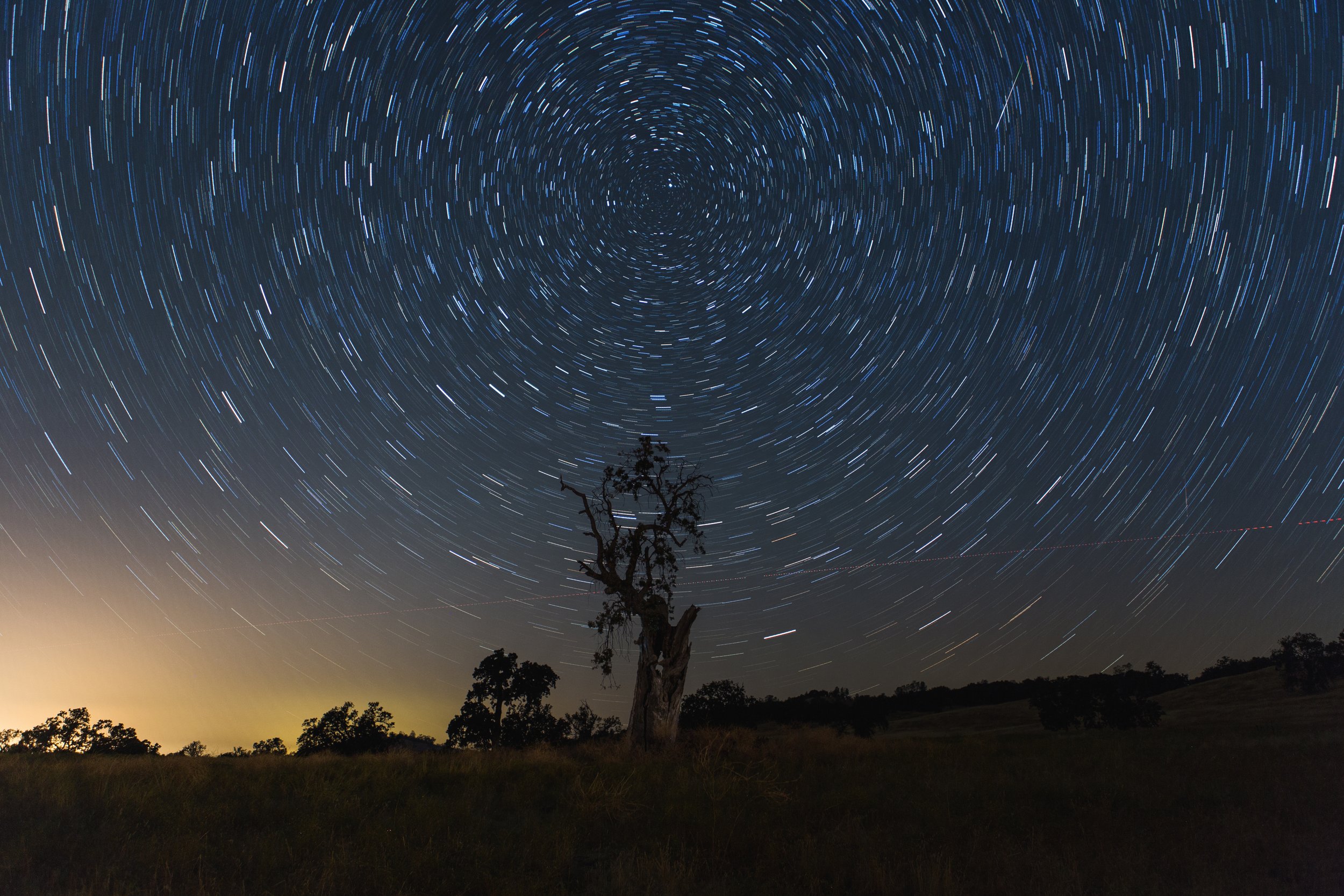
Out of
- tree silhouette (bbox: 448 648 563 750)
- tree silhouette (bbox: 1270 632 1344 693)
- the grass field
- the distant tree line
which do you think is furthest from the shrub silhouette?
tree silhouette (bbox: 1270 632 1344 693)

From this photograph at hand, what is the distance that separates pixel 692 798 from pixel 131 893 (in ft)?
21.2

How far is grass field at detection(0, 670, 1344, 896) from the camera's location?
250 inches

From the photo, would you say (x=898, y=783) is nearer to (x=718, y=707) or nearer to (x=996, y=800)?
(x=996, y=800)

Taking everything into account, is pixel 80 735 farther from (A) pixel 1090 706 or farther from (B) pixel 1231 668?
(B) pixel 1231 668

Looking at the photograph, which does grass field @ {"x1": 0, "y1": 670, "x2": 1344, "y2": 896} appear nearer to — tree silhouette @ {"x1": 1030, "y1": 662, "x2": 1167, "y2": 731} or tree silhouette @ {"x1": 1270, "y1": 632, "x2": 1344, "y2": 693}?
tree silhouette @ {"x1": 1030, "y1": 662, "x2": 1167, "y2": 731}

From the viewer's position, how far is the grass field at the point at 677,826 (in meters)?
6.35

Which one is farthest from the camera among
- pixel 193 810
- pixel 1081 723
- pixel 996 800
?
pixel 1081 723

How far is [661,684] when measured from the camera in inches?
743

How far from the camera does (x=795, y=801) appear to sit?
973 centimetres

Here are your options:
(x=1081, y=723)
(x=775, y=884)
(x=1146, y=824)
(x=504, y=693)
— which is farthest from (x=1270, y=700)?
(x=775, y=884)

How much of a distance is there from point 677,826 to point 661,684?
10.7m

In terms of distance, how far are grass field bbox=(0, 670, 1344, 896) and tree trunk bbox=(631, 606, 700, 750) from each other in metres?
4.72

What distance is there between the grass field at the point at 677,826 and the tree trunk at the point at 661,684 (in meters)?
4.72

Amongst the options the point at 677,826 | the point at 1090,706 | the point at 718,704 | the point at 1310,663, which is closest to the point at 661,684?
the point at 677,826
